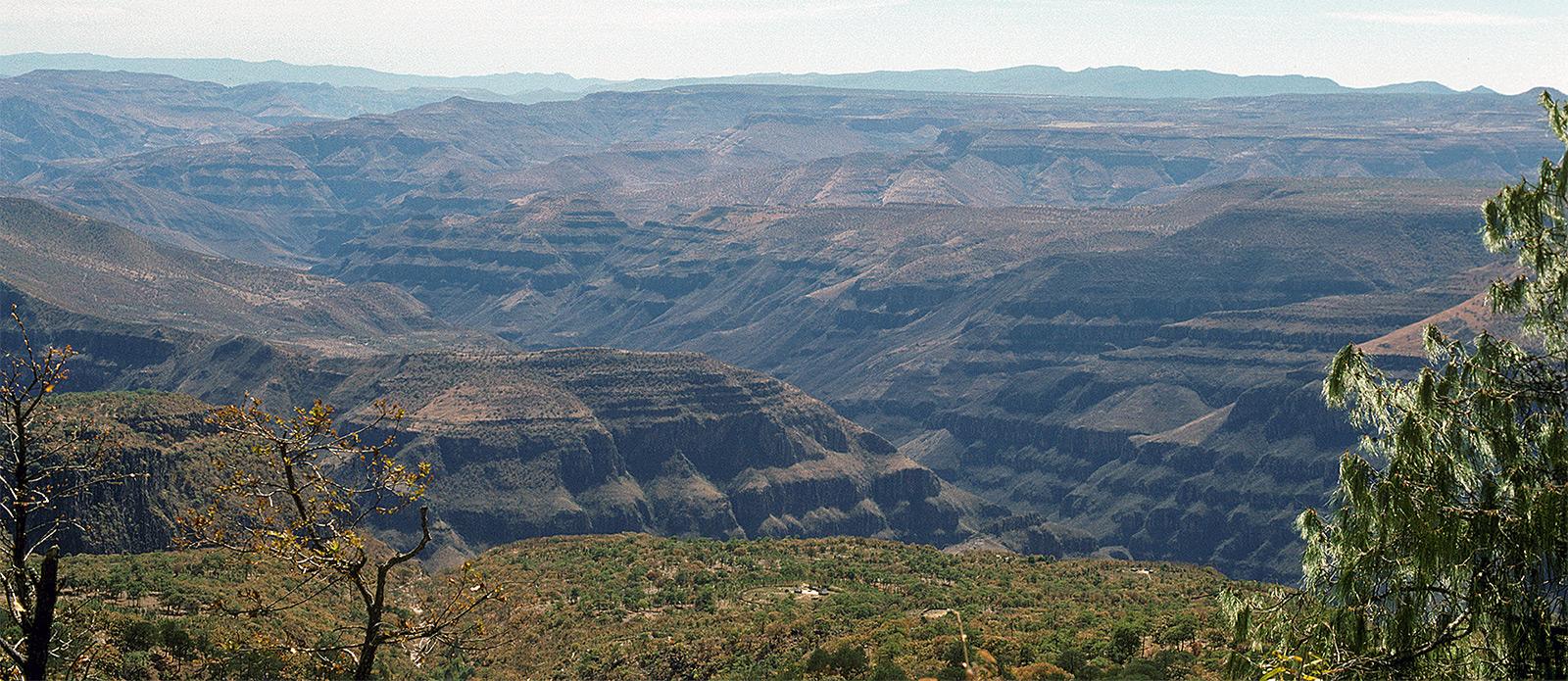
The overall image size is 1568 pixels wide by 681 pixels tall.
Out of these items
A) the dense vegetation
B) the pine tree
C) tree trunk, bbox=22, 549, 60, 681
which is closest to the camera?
tree trunk, bbox=22, 549, 60, 681

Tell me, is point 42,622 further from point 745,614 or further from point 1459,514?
point 745,614

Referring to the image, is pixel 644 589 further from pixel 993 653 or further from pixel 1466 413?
pixel 1466 413

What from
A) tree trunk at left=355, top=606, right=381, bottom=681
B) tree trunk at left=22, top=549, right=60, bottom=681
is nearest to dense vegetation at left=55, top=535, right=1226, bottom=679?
tree trunk at left=355, top=606, right=381, bottom=681

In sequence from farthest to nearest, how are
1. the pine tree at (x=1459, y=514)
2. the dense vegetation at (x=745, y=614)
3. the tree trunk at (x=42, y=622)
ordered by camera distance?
the dense vegetation at (x=745, y=614) → the pine tree at (x=1459, y=514) → the tree trunk at (x=42, y=622)

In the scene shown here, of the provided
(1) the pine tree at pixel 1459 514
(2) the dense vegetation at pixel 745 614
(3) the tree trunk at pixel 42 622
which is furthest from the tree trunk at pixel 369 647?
(2) the dense vegetation at pixel 745 614

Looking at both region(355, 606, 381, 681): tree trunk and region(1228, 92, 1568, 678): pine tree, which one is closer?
region(355, 606, 381, 681): tree trunk

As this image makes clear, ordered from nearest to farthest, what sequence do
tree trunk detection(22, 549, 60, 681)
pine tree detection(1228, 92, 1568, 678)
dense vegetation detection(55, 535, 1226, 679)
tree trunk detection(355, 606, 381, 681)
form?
tree trunk detection(22, 549, 60, 681), tree trunk detection(355, 606, 381, 681), pine tree detection(1228, 92, 1568, 678), dense vegetation detection(55, 535, 1226, 679)

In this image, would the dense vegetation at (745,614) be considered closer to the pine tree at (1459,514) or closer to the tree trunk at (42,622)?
the pine tree at (1459,514)

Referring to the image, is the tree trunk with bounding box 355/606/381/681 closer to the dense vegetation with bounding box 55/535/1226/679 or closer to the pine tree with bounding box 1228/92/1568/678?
the pine tree with bounding box 1228/92/1568/678
